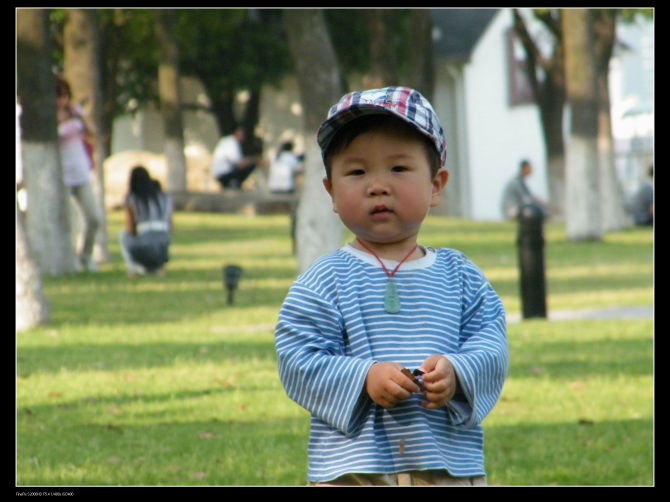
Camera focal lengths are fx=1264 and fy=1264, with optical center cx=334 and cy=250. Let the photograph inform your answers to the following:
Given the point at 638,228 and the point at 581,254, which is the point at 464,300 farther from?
the point at 638,228

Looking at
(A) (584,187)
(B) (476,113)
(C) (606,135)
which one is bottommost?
(A) (584,187)

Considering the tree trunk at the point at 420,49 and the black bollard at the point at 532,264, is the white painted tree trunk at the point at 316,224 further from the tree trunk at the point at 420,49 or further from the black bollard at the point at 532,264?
the tree trunk at the point at 420,49

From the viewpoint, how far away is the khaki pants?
126 inches

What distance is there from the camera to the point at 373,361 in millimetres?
3180

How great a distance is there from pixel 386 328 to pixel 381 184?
377 millimetres

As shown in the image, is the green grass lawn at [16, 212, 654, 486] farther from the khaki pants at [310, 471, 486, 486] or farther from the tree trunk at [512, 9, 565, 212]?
the tree trunk at [512, 9, 565, 212]

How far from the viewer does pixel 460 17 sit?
1784 inches

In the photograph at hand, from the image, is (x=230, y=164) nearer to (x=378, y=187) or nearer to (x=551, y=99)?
(x=551, y=99)

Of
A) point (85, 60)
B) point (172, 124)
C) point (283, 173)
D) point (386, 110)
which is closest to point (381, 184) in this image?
point (386, 110)

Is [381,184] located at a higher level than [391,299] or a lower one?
higher

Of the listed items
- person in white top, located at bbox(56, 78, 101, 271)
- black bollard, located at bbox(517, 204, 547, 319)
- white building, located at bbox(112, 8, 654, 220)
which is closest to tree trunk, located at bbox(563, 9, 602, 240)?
person in white top, located at bbox(56, 78, 101, 271)

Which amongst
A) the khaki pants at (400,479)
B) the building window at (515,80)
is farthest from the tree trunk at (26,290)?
the building window at (515,80)
